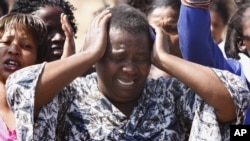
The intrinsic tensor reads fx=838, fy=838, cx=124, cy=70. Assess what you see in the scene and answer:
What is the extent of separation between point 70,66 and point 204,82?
0.58 metres

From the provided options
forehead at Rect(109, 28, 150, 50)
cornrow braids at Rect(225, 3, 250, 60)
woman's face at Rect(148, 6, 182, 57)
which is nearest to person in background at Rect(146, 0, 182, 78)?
woman's face at Rect(148, 6, 182, 57)

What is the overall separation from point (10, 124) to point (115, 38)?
62cm

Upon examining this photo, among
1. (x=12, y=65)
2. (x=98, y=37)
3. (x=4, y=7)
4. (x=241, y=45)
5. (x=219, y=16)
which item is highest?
(x=98, y=37)

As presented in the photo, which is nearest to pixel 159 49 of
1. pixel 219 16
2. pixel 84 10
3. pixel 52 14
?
pixel 52 14

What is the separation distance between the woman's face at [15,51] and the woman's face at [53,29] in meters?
0.37

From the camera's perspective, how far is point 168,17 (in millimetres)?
4738

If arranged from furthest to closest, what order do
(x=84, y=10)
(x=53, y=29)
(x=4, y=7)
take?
(x=84, y=10) < (x=4, y=7) < (x=53, y=29)

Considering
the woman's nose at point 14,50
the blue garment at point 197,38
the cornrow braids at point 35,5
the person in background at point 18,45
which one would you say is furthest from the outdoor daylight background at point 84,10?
the blue garment at point 197,38

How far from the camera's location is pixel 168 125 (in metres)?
3.65

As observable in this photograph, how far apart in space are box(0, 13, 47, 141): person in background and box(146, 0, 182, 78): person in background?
30.8 inches

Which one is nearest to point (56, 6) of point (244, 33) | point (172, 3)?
point (172, 3)

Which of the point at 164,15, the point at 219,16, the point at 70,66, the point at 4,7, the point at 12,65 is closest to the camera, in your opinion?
the point at 70,66

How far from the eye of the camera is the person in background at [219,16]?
20.2ft

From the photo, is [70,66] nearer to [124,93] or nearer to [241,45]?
[124,93]
